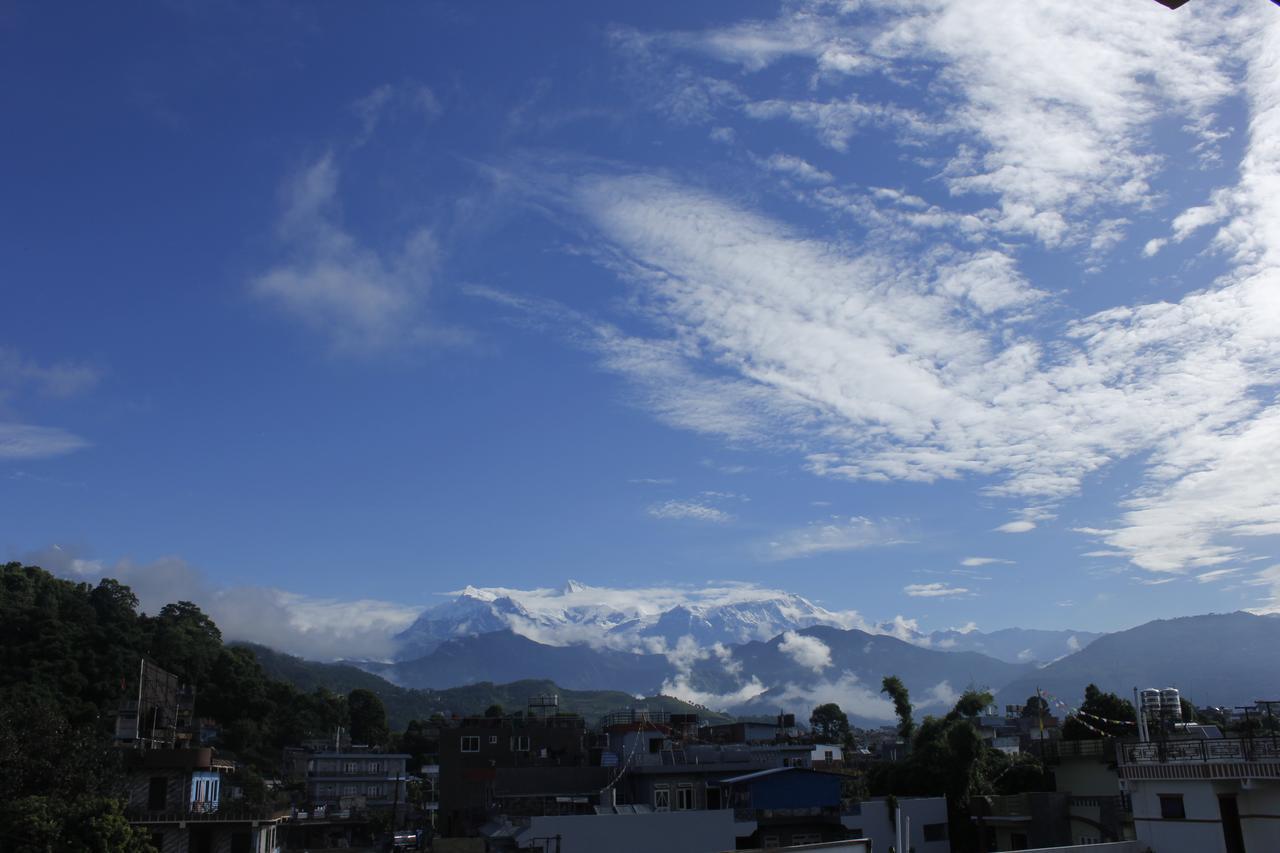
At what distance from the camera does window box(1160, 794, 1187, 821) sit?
25.4 m

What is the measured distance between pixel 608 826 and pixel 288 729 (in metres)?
82.5

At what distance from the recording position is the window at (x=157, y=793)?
45.3m

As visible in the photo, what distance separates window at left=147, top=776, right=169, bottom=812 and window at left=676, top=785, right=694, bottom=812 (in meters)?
24.6

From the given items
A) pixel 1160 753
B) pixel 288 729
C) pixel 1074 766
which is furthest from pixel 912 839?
pixel 288 729

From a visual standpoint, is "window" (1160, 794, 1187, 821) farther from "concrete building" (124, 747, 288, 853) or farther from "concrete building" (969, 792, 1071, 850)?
"concrete building" (124, 747, 288, 853)

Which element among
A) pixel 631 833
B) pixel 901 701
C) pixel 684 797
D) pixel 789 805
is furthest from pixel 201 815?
A: pixel 901 701

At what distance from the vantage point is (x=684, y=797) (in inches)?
1885

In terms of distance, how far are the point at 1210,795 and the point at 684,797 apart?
91.6ft

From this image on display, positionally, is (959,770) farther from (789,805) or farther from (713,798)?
(713,798)

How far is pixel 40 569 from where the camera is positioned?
108m

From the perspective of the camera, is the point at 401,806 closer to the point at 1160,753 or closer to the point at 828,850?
the point at 1160,753

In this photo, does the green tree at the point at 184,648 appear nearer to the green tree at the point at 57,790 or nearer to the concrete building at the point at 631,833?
the green tree at the point at 57,790

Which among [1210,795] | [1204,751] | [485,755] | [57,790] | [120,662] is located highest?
[120,662]

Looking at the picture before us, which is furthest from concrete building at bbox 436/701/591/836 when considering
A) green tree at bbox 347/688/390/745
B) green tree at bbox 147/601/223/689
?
green tree at bbox 347/688/390/745
